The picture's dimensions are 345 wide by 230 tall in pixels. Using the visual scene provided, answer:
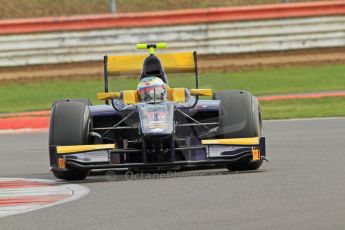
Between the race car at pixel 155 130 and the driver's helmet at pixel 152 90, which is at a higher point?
the driver's helmet at pixel 152 90

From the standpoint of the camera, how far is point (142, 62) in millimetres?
13227

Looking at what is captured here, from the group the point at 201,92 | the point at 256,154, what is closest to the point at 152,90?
the point at 201,92

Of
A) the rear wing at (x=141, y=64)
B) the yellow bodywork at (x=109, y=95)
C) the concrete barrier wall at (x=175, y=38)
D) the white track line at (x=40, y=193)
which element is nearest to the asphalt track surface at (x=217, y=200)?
the white track line at (x=40, y=193)

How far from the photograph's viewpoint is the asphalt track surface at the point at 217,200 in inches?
329

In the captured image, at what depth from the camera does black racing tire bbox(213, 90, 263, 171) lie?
472 inches

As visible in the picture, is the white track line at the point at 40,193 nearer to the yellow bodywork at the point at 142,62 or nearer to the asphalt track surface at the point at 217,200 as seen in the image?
the asphalt track surface at the point at 217,200

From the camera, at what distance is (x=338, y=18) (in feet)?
89.0

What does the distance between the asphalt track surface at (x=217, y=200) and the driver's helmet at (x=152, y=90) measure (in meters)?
0.91

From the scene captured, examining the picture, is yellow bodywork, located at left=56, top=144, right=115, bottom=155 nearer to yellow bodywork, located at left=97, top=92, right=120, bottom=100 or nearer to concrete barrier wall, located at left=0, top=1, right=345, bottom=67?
yellow bodywork, located at left=97, top=92, right=120, bottom=100

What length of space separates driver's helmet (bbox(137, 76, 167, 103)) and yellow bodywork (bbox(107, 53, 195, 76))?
642mm

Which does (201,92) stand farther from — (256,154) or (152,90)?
(256,154)

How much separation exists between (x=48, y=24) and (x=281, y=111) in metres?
7.78

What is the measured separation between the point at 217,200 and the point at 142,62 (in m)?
3.94

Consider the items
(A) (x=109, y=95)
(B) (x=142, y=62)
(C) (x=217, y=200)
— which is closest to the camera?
(C) (x=217, y=200)
